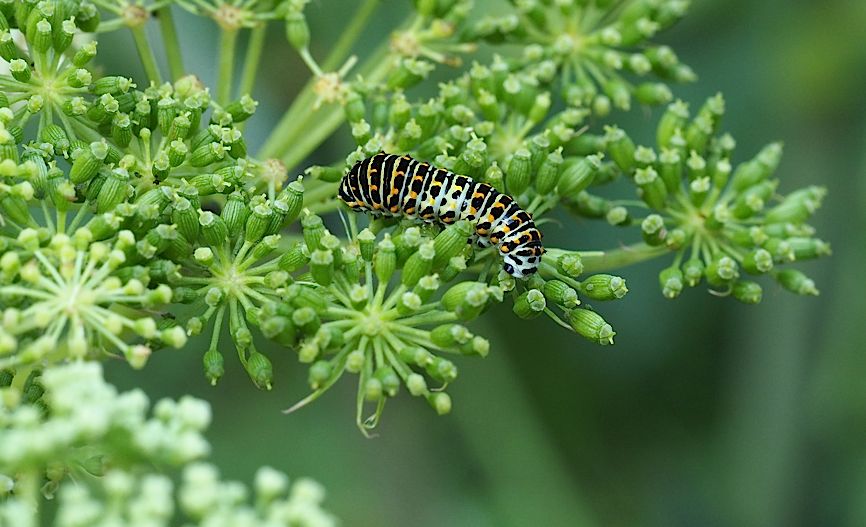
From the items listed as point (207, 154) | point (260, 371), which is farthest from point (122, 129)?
point (260, 371)

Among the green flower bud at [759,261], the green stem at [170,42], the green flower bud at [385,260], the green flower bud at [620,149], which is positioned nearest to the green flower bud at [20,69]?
the green stem at [170,42]

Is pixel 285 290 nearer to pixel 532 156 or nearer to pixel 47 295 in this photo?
pixel 47 295

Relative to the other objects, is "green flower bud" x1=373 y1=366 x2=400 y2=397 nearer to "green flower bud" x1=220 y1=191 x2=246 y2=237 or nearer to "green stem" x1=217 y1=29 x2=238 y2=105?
"green flower bud" x1=220 y1=191 x2=246 y2=237

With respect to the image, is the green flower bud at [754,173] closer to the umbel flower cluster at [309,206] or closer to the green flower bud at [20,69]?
the umbel flower cluster at [309,206]

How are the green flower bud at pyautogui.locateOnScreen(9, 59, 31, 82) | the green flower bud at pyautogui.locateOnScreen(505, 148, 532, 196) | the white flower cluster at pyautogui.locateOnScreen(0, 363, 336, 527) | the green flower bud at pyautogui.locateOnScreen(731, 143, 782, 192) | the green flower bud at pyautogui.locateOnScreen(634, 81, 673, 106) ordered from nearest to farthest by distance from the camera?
the white flower cluster at pyautogui.locateOnScreen(0, 363, 336, 527) < the green flower bud at pyautogui.locateOnScreen(9, 59, 31, 82) < the green flower bud at pyautogui.locateOnScreen(505, 148, 532, 196) < the green flower bud at pyautogui.locateOnScreen(731, 143, 782, 192) < the green flower bud at pyautogui.locateOnScreen(634, 81, 673, 106)

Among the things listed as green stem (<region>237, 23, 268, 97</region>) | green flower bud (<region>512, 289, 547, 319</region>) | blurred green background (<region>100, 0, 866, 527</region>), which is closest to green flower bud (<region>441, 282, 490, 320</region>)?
green flower bud (<region>512, 289, 547, 319</region>)

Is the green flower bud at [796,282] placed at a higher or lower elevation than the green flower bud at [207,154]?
lower
